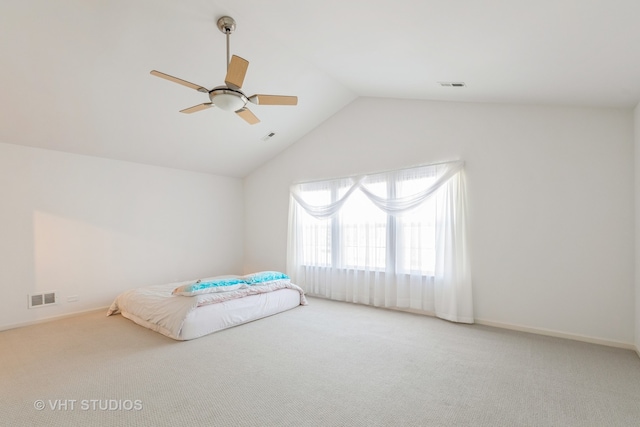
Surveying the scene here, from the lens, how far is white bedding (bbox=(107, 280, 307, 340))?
11.7ft

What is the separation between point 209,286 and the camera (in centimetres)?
392

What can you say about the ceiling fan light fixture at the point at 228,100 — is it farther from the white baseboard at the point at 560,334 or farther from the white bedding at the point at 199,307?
the white baseboard at the point at 560,334

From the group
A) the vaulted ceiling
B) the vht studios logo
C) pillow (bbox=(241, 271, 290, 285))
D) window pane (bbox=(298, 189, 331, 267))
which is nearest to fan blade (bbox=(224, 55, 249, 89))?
the vaulted ceiling

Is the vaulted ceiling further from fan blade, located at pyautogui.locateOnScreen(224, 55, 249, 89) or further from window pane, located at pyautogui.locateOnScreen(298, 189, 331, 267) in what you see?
window pane, located at pyautogui.locateOnScreen(298, 189, 331, 267)

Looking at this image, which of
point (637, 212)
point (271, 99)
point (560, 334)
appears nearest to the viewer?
point (271, 99)

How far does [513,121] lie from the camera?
3.81m

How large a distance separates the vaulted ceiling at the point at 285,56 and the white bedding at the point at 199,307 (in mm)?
2308

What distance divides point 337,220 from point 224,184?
273 centimetres

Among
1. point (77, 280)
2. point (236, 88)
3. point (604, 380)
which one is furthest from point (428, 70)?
point (77, 280)

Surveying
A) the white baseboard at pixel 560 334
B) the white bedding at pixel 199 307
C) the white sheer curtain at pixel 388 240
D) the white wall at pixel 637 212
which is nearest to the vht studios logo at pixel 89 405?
the white bedding at pixel 199 307

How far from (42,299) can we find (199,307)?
7.97ft

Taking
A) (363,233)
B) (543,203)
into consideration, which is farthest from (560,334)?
(363,233)

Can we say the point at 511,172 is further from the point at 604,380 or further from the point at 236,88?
the point at 236,88

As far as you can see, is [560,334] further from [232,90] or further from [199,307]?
[232,90]
